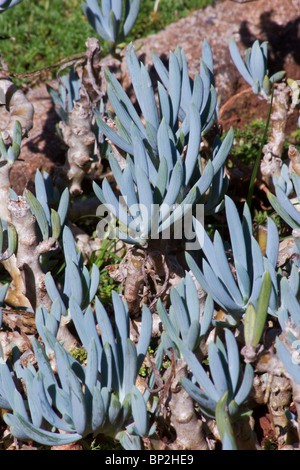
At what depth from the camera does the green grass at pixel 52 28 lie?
10.1ft

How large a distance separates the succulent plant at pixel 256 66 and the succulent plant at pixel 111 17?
0.45 metres

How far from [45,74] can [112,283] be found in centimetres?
152

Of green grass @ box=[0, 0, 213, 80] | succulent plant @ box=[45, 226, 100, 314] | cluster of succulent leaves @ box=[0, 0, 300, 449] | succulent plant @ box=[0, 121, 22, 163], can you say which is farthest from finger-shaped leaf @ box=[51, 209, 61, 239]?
green grass @ box=[0, 0, 213, 80]

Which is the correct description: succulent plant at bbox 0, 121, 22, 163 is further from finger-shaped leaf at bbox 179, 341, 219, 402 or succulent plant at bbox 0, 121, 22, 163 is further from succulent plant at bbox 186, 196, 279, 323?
finger-shaped leaf at bbox 179, 341, 219, 402

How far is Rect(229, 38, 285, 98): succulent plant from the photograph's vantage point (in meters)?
1.87

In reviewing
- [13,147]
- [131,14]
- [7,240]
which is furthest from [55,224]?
[131,14]

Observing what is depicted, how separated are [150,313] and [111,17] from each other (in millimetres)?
1259

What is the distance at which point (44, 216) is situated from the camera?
5.09 ft

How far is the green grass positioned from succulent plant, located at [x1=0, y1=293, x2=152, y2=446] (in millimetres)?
2156

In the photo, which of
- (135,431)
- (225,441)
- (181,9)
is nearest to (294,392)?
(225,441)

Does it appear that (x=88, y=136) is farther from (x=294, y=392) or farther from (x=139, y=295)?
(x=294, y=392)

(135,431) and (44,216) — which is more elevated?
(44,216)

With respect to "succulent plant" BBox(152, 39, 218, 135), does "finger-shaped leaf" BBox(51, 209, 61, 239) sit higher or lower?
lower

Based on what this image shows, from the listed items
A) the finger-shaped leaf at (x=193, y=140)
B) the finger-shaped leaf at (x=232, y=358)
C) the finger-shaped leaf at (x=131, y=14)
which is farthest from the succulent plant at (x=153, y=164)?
the finger-shaped leaf at (x=131, y=14)
